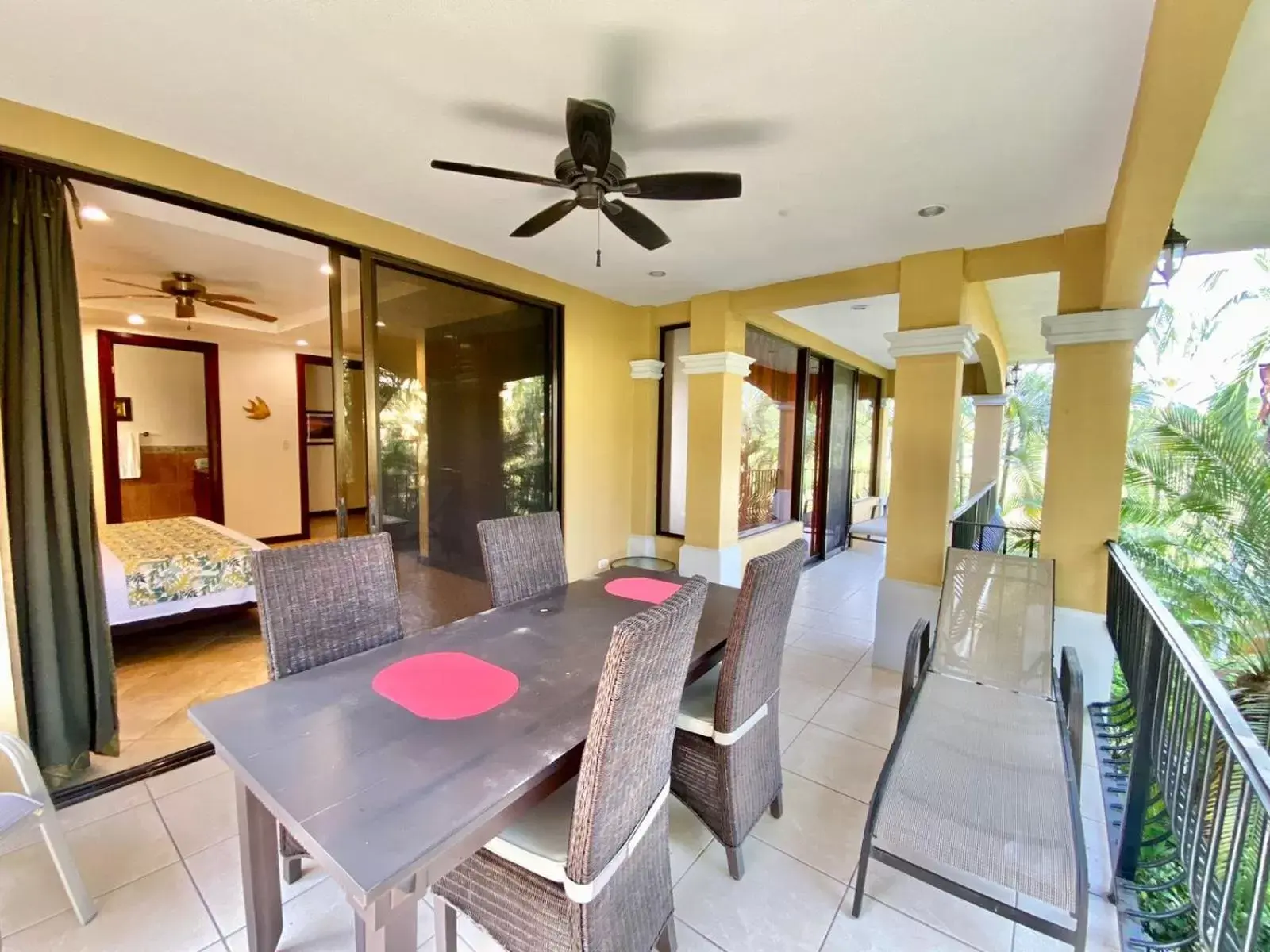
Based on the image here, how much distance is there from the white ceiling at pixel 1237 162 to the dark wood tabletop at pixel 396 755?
2.23 meters

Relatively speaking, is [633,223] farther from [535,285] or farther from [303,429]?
[303,429]

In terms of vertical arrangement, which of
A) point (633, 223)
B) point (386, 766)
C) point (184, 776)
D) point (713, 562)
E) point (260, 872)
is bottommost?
point (184, 776)

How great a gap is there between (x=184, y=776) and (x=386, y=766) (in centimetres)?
183

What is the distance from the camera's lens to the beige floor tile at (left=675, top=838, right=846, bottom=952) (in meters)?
1.50

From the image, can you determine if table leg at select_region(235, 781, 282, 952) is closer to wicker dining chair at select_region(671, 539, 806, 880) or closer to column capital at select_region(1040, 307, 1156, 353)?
wicker dining chair at select_region(671, 539, 806, 880)

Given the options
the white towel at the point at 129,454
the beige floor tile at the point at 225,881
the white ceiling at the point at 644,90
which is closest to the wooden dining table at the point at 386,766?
the beige floor tile at the point at 225,881

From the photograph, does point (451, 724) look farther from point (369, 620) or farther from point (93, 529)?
point (93, 529)

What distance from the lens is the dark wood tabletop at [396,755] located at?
3.08 feet

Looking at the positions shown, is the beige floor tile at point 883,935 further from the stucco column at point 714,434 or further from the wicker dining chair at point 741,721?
the stucco column at point 714,434

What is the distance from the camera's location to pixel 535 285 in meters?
3.72

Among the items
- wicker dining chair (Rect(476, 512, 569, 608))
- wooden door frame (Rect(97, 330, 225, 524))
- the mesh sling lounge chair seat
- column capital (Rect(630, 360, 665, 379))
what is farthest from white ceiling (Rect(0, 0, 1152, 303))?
wooden door frame (Rect(97, 330, 225, 524))

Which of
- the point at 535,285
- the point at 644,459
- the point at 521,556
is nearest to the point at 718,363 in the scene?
the point at 644,459

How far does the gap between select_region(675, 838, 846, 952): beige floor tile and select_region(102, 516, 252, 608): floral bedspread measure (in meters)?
3.13

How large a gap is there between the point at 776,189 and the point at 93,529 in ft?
10.4
